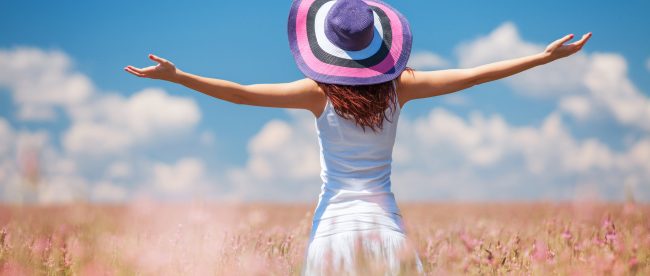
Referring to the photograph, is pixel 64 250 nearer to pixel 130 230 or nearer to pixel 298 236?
pixel 130 230

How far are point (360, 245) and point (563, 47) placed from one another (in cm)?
203

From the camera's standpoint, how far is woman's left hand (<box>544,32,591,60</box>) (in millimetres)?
4031

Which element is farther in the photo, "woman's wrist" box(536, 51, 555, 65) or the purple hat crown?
"woman's wrist" box(536, 51, 555, 65)

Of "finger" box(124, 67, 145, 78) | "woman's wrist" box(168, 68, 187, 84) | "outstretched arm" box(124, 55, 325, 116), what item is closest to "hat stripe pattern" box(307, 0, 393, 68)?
"outstretched arm" box(124, 55, 325, 116)

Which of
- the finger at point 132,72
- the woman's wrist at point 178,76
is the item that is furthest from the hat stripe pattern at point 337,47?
the finger at point 132,72

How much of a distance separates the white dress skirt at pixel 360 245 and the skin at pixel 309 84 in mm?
672

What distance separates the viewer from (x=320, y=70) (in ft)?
11.7

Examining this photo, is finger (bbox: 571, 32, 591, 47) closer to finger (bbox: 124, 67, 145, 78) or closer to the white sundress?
the white sundress

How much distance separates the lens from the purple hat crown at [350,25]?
3.62 metres

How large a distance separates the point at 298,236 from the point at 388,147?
235cm

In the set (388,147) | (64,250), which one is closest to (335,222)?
(388,147)

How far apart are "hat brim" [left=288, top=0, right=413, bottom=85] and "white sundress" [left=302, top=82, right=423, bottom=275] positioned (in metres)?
0.23

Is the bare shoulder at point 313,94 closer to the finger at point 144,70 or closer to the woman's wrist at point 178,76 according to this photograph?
the woman's wrist at point 178,76

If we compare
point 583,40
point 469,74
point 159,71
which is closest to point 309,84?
point 159,71
